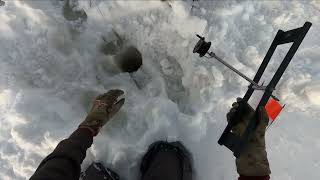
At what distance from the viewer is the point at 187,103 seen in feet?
11.6

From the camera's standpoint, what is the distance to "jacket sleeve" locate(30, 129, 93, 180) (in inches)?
87.3

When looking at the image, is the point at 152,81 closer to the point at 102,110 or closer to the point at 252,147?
the point at 102,110

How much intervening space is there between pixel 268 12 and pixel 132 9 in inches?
54.2

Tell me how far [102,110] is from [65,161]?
818 millimetres

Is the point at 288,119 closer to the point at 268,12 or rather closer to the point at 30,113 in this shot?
the point at 268,12

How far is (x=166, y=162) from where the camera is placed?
3021mm

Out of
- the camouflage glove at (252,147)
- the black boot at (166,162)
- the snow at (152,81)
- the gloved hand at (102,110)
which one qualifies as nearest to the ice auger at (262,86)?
the camouflage glove at (252,147)

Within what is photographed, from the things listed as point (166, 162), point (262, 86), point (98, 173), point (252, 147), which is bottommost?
point (98, 173)

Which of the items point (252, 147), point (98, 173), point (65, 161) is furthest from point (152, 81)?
point (65, 161)

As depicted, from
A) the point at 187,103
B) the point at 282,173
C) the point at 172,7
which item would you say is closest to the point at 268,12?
the point at 172,7

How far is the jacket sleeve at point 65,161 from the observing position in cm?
222

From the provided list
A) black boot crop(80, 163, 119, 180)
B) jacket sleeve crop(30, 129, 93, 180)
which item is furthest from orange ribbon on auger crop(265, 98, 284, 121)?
jacket sleeve crop(30, 129, 93, 180)

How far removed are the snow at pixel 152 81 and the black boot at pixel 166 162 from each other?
0.09 m

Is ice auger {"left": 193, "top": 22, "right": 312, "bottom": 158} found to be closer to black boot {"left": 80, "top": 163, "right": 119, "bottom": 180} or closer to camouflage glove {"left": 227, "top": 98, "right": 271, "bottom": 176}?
camouflage glove {"left": 227, "top": 98, "right": 271, "bottom": 176}
